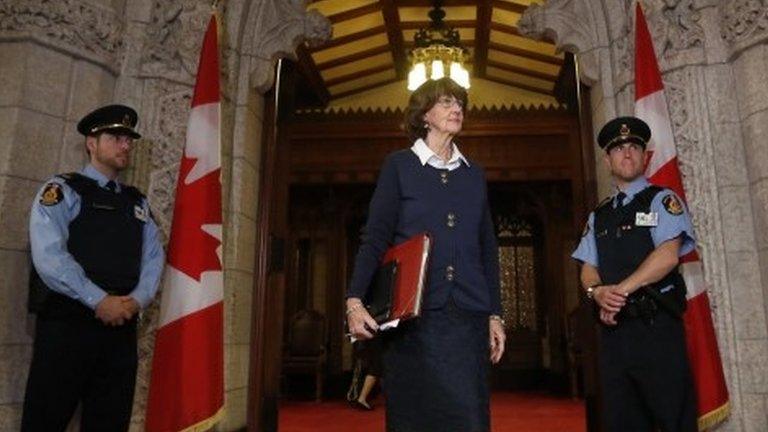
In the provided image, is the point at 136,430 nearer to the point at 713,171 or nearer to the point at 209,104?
the point at 209,104

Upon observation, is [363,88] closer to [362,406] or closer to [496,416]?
[362,406]

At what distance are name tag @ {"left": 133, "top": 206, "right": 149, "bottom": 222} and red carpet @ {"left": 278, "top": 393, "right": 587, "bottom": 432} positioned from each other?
273cm

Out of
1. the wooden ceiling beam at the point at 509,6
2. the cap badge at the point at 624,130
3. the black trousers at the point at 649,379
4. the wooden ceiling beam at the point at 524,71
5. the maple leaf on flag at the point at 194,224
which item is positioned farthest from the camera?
the wooden ceiling beam at the point at 524,71

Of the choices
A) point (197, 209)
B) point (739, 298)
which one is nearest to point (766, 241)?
point (739, 298)

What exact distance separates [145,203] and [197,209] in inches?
11.0

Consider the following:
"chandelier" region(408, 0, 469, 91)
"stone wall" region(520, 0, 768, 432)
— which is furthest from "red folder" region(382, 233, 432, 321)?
"chandelier" region(408, 0, 469, 91)

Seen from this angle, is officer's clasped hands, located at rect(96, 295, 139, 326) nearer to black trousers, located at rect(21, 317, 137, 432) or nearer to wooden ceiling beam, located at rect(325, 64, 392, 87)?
black trousers, located at rect(21, 317, 137, 432)

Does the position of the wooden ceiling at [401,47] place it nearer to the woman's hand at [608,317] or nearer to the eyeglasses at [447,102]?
the eyeglasses at [447,102]

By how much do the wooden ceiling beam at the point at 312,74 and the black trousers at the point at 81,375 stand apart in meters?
5.41

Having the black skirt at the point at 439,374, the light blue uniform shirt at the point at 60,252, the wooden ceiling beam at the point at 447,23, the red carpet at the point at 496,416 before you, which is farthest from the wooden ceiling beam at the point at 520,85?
the black skirt at the point at 439,374

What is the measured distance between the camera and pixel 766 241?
2479 mm

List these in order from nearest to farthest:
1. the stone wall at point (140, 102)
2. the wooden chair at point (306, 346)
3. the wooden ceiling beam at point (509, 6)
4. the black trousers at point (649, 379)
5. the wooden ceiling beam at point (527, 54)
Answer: the black trousers at point (649, 379) → the stone wall at point (140, 102) → the wooden ceiling beam at point (509, 6) → the wooden chair at point (306, 346) → the wooden ceiling beam at point (527, 54)

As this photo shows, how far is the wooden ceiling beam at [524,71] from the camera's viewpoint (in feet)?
27.3

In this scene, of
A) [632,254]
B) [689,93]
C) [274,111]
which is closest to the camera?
[632,254]
